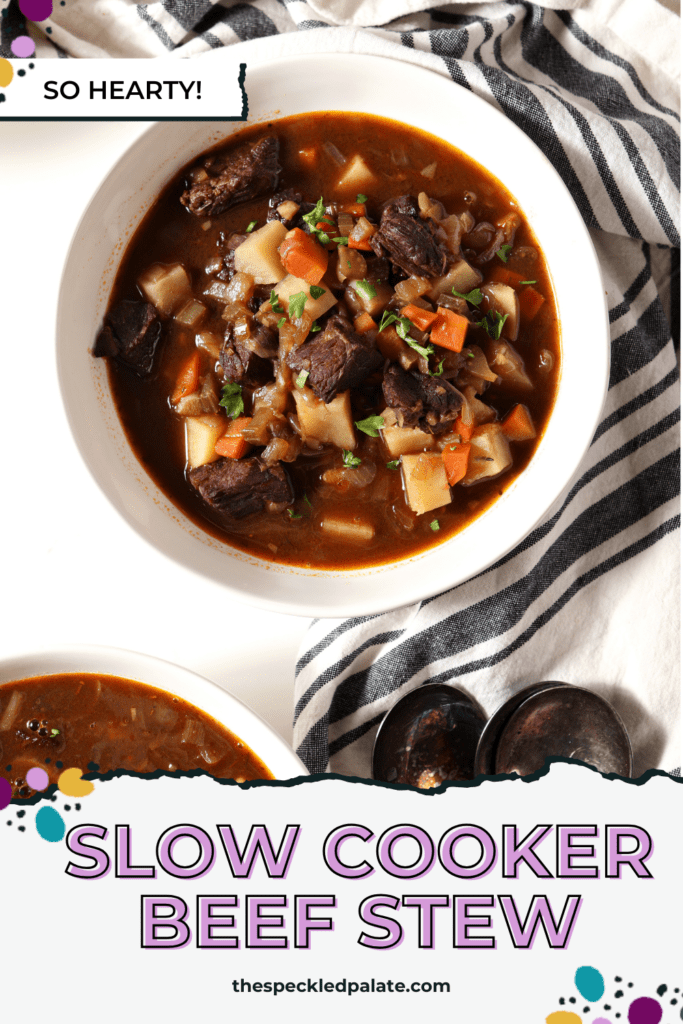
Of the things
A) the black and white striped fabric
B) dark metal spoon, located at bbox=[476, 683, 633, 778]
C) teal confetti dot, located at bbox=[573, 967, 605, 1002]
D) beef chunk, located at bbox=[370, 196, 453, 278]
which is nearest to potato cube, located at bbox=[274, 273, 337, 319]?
beef chunk, located at bbox=[370, 196, 453, 278]

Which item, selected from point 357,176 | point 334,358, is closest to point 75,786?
point 334,358

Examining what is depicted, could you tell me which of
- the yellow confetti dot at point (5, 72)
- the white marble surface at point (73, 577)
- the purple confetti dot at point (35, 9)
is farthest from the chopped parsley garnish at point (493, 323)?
the purple confetti dot at point (35, 9)

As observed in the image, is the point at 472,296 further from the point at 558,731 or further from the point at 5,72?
the point at 5,72

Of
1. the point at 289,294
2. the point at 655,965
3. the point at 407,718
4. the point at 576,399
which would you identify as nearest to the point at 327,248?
the point at 289,294

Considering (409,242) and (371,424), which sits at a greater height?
(409,242)

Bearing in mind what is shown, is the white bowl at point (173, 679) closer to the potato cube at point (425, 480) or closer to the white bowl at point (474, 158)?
the white bowl at point (474, 158)

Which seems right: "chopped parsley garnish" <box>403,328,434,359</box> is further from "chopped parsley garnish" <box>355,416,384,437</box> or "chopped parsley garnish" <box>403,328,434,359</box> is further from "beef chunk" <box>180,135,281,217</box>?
"beef chunk" <box>180,135,281,217</box>
